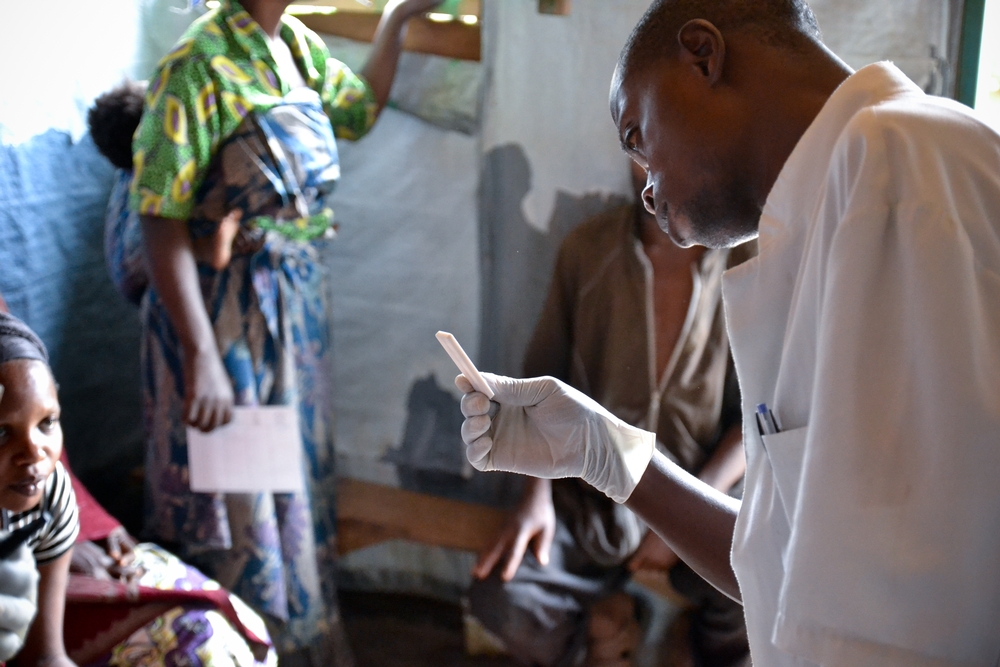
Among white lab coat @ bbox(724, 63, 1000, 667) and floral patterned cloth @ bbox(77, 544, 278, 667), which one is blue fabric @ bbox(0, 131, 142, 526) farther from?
white lab coat @ bbox(724, 63, 1000, 667)

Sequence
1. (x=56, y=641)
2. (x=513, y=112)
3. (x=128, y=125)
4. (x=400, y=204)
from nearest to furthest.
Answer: (x=56, y=641)
(x=128, y=125)
(x=513, y=112)
(x=400, y=204)

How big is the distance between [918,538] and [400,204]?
5.63ft

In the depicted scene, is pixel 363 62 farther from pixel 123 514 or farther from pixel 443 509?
pixel 123 514

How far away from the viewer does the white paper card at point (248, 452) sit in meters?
1.62

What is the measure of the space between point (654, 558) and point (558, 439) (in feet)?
2.58

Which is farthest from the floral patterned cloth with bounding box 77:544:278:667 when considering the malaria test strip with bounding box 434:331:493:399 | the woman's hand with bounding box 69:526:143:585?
the malaria test strip with bounding box 434:331:493:399

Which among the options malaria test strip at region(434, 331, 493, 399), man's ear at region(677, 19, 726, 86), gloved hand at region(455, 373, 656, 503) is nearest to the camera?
man's ear at region(677, 19, 726, 86)

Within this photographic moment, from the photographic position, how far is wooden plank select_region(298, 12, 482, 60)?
1964mm

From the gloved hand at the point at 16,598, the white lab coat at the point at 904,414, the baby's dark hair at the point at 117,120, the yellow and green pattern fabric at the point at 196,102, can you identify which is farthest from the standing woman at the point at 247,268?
the white lab coat at the point at 904,414

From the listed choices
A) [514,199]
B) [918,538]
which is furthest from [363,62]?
[918,538]

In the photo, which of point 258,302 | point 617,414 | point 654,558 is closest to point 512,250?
point 617,414

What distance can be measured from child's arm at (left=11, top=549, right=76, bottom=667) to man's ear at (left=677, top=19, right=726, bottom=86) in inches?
42.9

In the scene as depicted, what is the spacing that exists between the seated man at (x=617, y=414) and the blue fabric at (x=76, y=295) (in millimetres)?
987

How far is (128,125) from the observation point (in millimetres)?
1636
